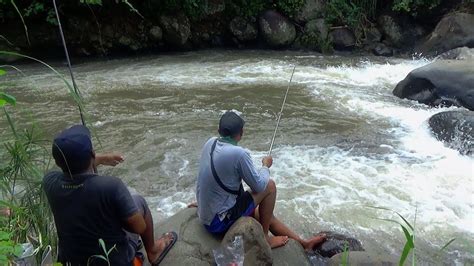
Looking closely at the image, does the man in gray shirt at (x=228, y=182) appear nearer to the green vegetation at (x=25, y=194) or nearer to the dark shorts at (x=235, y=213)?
the dark shorts at (x=235, y=213)

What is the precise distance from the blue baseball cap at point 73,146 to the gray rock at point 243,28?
460 inches

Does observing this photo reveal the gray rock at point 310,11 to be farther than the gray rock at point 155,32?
Yes

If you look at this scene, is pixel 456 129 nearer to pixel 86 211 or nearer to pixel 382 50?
pixel 86 211

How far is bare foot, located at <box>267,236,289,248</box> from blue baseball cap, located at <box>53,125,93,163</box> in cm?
179

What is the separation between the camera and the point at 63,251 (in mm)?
2887

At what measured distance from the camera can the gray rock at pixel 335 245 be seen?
4191 mm

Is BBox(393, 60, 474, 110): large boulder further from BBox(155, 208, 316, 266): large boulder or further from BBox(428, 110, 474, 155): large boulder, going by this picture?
BBox(155, 208, 316, 266): large boulder

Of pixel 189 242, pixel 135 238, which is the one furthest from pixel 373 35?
pixel 135 238

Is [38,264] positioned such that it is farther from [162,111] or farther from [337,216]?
[162,111]

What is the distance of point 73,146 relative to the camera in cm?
259

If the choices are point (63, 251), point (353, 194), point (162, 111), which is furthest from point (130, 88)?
point (63, 251)

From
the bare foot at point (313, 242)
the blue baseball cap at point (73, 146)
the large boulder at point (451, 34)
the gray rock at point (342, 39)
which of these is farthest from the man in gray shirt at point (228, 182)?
the gray rock at point (342, 39)

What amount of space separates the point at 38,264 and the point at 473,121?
633 cm

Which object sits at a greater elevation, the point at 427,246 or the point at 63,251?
the point at 63,251
